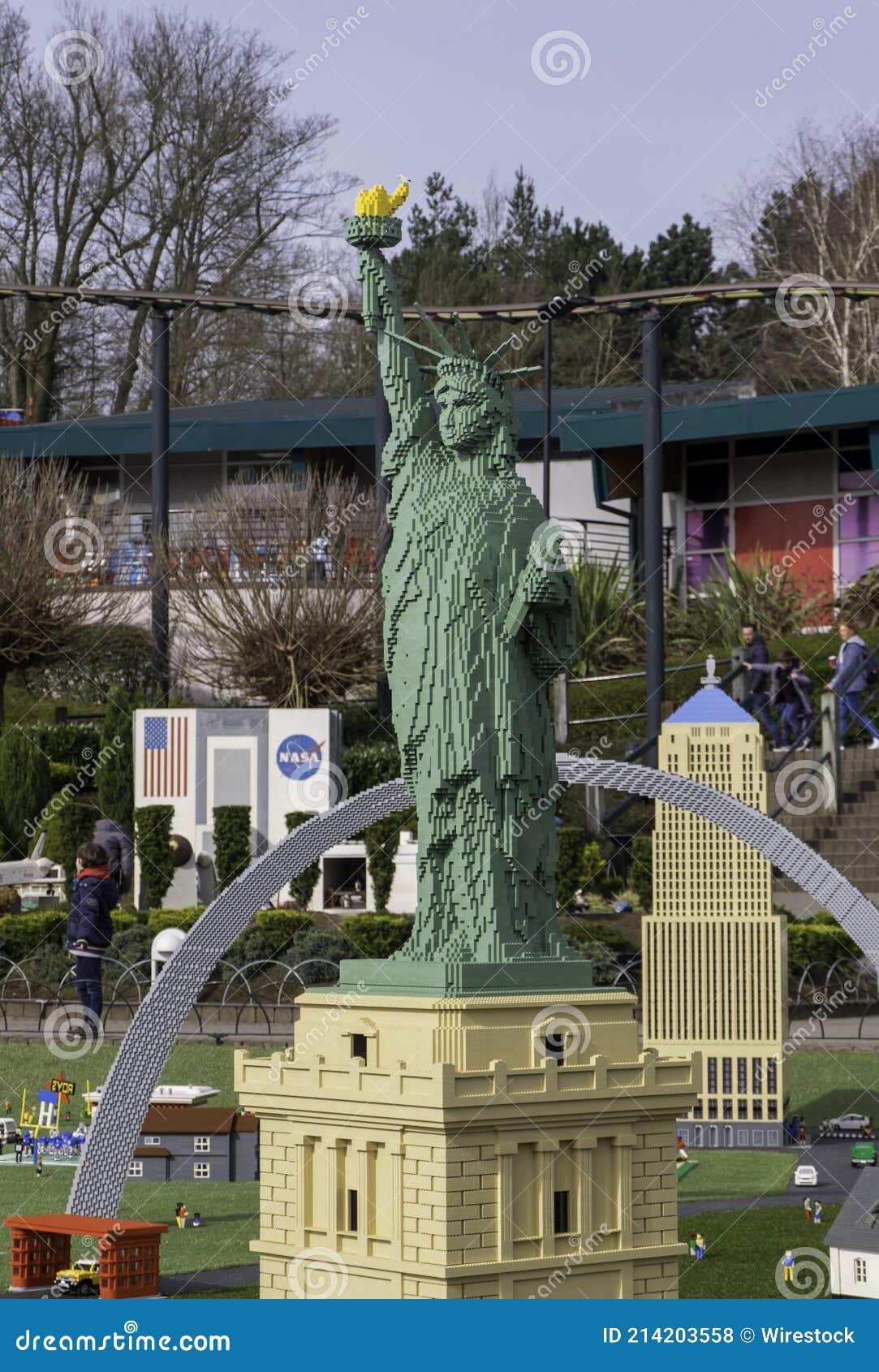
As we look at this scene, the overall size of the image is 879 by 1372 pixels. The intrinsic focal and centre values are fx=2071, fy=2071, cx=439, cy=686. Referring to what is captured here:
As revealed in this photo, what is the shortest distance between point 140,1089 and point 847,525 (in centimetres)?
2610

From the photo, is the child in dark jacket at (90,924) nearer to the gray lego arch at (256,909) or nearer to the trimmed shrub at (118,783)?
the gray lego arch at (256,909)

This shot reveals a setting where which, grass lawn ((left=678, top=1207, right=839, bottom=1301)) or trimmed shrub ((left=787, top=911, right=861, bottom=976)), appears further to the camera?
trimmed shrub ((left=787, top=911, right=861, bottom=976))

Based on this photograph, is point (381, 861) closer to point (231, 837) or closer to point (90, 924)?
point (231, 837)

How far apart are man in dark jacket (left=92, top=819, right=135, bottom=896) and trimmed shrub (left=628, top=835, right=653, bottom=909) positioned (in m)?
5.58

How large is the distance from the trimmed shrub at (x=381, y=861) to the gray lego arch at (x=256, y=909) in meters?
9.39

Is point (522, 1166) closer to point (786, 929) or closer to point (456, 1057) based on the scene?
point (456, 1057)

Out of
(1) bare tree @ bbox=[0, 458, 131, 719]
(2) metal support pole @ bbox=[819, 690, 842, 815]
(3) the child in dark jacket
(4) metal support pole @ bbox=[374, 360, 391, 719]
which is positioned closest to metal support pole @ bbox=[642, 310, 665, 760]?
(2) metal support pole @ bbox=[819, 690, 842, 815]

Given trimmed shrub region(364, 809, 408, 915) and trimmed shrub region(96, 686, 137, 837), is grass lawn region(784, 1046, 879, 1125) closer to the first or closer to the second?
trimmed shrub region(364, 809, 408, 915)

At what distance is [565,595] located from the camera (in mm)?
10297

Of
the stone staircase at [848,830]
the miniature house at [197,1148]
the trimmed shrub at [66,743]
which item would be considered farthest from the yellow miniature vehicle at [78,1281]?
the trimmed shrub at [66,743]

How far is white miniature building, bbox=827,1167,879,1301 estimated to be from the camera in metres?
10.3

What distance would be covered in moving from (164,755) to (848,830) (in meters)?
7.75

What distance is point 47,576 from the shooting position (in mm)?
27812

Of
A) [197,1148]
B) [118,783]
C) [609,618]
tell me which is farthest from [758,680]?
[197,1148]
